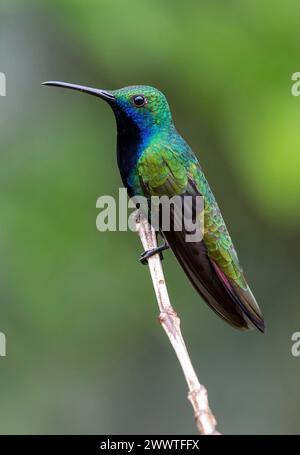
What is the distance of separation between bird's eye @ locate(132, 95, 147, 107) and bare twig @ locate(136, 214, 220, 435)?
600mm

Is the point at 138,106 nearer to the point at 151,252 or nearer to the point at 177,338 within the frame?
the point at 151,252

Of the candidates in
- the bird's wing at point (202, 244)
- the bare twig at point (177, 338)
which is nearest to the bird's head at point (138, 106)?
the bird's wing at point (202, 244)

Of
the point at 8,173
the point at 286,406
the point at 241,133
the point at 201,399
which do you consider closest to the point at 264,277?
the point at 286,406

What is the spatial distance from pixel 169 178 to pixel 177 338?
1.38 metres

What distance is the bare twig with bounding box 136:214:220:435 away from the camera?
88.3 inches

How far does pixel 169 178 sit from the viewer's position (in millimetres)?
4066

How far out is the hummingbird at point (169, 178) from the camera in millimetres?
3980

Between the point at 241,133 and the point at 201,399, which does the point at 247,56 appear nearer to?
the point at 241,133

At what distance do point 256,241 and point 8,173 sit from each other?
5.41ft

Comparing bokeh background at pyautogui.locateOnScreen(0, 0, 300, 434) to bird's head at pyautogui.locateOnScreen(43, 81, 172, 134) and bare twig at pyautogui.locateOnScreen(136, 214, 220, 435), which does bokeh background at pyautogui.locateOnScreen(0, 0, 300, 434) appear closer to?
bird's head at pyautogui.locateOnScreen(43, 81, 172, 134)

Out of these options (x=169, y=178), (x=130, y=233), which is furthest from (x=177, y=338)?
(x=130, y=233)

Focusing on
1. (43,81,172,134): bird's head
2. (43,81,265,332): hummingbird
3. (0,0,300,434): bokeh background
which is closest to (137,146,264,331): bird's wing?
(43,81,265,332): hummingbird

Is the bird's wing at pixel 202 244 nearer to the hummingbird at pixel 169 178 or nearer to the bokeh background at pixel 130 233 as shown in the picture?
the hummingbird at pixel 169 178

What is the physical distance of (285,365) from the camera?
546cm
